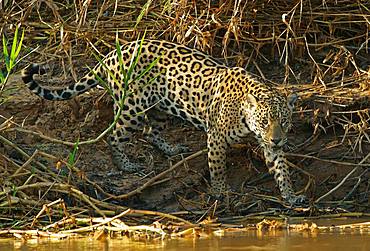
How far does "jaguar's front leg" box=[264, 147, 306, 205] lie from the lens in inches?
334

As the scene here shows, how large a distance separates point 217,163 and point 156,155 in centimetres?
98

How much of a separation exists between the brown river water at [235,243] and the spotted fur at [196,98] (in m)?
1.45

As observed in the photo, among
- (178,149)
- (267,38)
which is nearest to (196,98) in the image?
(178,149)

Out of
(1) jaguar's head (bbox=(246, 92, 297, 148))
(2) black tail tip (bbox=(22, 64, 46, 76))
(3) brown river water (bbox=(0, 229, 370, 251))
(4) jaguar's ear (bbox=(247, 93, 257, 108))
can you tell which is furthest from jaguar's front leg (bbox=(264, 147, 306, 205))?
(2) black tail tip (bbox=(22, 64, 46, 76))

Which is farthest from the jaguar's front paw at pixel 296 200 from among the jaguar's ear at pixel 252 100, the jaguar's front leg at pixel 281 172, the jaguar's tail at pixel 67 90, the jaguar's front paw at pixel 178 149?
the jaguar's tail at pixel 67 90

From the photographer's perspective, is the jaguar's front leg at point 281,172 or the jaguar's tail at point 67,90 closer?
the jaguar's front leg at point 281,172

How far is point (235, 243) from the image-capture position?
22.2 feet

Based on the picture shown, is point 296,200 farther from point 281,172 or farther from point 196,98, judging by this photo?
point 196,98

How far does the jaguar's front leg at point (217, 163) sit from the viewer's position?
28.6 feet

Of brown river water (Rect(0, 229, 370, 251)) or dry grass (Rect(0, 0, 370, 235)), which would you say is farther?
dry grass (Rect(0, 0, 370, 235))

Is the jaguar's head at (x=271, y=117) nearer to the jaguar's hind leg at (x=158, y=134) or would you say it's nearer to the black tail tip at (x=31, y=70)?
the jaguar's hind leg at (x=158, y=134)

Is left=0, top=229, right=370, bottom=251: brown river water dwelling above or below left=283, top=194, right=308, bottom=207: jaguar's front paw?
below

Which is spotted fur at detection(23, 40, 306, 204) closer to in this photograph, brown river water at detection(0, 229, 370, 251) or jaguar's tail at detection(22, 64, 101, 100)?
jaguar's tail at detection(22, 64, 101, 100)

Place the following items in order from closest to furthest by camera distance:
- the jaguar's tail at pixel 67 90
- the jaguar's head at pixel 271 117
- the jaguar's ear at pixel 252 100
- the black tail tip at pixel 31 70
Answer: the jaguar's head at pixel 271 117 → the jaguar's ear at pixel 252 100 → the black tail tip at pixel 31 70 → the jaguar's tail at pixel 67 90
